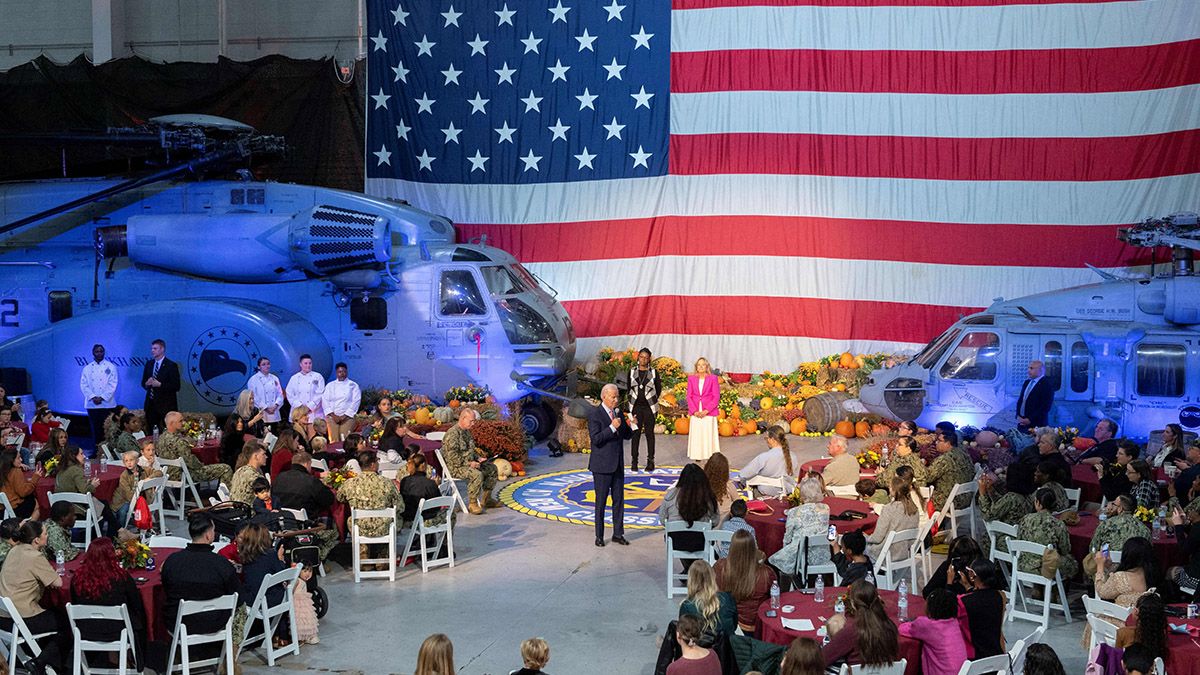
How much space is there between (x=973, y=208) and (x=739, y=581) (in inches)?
488

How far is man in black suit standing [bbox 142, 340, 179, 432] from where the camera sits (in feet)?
54.5

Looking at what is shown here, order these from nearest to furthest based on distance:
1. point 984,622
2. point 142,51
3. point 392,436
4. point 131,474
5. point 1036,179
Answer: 1. point 984,622
2. point 131,474
3. point 392,436
4. point 1036,179
5. point 142,51

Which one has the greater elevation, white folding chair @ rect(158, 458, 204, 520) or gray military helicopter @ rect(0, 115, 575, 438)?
gray military helicopter @ rect(0, 115, 575, 438)

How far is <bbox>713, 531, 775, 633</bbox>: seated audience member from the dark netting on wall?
14313 mm

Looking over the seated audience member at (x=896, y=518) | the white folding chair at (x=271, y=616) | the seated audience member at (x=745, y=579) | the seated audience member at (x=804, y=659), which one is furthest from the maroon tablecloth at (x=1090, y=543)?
the white folding chair at (x=271, y=616)

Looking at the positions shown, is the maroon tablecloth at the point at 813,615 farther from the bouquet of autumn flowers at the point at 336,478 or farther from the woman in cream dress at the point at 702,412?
the woman in cream dress at the point at 702,412

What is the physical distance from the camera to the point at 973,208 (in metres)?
19.6

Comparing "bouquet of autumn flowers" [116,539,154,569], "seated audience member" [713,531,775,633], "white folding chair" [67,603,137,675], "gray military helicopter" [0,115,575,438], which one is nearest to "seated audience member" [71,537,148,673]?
"white folding chair" [67,603,137,675]

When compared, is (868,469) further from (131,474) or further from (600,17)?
(600,17)

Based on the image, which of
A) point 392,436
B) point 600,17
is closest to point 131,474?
point 392,436

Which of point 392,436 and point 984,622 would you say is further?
point 392,436

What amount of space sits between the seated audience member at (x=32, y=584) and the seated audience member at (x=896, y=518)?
246 inches

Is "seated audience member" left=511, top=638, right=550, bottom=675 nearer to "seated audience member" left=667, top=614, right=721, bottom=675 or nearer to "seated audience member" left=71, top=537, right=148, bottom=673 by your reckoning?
"seated audience member" left=667, top=614, right=721, bottom=675

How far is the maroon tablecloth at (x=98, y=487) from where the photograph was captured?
12.0 m
